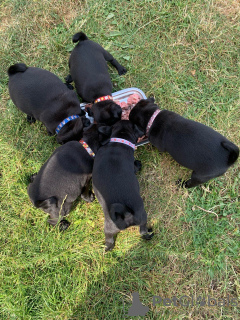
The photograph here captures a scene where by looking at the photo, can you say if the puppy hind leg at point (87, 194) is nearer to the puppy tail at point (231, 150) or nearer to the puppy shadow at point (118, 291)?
the puppy shadow at point (118, 291)

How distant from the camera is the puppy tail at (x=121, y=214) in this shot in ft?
9.15

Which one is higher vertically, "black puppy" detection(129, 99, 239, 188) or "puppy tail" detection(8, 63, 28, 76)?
"puppy tail" detection(8, 63, 28, 76)

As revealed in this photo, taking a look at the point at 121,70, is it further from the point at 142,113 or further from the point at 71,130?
the point at 71,130

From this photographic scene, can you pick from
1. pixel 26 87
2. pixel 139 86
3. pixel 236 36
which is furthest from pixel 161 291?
pixel 236 36

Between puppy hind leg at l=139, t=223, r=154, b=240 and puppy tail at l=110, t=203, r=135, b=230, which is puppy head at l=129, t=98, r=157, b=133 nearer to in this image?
puppy tail at l=110, t=203, r=135, b=230

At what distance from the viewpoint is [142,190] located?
3.93 m

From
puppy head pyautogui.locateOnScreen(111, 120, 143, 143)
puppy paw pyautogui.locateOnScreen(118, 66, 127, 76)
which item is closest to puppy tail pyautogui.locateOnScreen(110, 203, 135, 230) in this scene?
puppy head pyautogui.locateOnScreen(111, 120, 143, 143)

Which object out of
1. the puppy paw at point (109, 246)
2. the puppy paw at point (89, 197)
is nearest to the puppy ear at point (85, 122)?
the puppy paw at point (89, 197)

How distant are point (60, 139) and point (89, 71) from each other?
1.19 metres

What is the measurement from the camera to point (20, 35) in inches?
178

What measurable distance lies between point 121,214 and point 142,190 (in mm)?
1188

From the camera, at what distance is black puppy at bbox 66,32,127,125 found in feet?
12.1

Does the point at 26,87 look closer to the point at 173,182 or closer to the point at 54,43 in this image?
the point at 54,43

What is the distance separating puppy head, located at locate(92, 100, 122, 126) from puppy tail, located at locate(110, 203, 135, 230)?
57.1 inches
